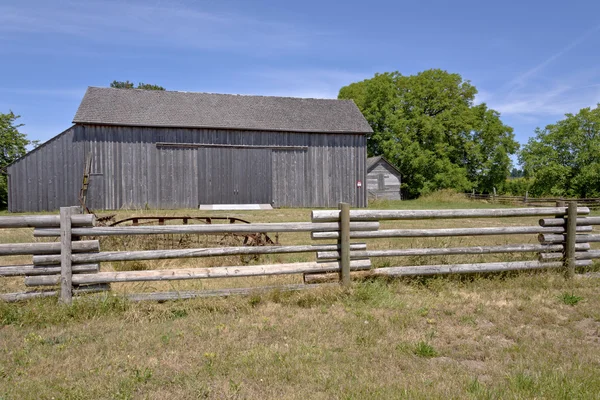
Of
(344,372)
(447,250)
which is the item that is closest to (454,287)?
(447,250)

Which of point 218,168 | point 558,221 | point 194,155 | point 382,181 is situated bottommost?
point 558,221

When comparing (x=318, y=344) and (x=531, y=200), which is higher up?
(x=531, y=200)

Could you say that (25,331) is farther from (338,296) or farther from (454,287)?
(454,287)

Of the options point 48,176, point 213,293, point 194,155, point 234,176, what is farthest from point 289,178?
point 213,293

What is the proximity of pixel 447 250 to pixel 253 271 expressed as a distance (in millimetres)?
3265

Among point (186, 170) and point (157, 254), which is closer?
point (157, 254)

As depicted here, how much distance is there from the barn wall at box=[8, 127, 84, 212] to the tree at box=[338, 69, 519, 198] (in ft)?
98.7

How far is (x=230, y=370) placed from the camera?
4059 mm

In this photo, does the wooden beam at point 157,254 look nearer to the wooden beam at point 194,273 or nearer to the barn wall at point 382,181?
the wooden beam at point 194,273

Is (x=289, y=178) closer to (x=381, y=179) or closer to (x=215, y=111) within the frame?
(x=215, y=111)

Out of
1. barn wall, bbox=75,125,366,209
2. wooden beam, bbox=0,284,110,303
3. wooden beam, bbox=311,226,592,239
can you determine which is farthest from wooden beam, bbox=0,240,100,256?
barn wall, bbox=75,125,366,209

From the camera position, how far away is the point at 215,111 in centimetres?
2900

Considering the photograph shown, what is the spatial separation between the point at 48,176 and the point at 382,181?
2828 cm

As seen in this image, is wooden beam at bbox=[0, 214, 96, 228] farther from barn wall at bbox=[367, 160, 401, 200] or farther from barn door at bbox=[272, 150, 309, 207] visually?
barn wall at bbox=[367, 160, 401, 200]
